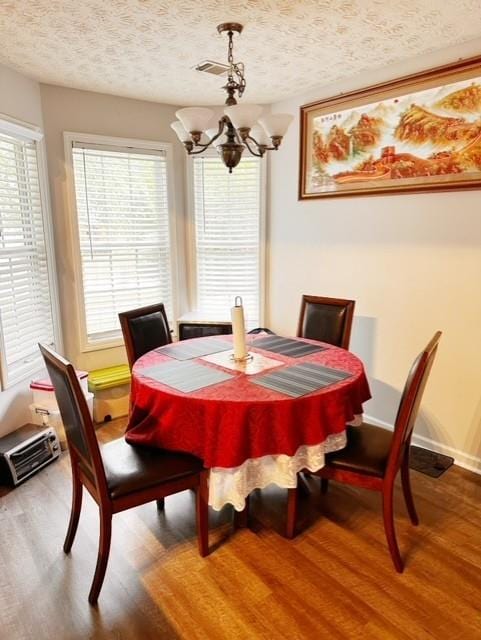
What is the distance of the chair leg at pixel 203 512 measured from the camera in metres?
1.95

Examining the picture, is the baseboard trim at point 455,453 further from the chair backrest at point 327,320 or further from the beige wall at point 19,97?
the beige wall at point 19,97

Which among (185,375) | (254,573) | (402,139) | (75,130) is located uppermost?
(75,130)

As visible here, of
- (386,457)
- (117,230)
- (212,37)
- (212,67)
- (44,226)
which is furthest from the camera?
(117,230)

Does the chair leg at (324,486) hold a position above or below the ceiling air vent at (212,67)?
below

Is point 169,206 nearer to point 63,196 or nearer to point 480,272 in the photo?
point 63,196

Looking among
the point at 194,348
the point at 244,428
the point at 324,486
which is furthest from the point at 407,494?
the point at 194,348

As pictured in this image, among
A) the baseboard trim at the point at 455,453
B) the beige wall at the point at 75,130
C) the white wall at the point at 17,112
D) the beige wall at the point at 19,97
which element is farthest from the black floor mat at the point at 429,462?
the beige wall at the point at 19,97

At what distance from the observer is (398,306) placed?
3008 mm

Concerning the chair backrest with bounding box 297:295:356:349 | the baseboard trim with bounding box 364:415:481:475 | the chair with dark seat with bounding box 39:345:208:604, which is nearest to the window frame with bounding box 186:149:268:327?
the chair backrest with bounding box 297:295:356:349

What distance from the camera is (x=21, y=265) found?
9.96 feet

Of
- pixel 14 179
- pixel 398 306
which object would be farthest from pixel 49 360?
pixel 398 306

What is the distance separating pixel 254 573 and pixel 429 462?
1474 mm

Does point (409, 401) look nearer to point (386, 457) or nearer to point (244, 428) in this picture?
point (386, 457)

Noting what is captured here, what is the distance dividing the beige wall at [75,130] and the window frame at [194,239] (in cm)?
30
